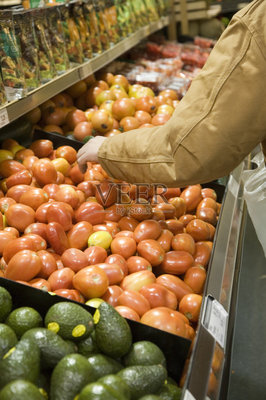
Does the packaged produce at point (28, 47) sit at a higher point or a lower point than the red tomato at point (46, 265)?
higher

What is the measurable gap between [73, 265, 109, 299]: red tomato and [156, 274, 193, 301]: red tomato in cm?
27

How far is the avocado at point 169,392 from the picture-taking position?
116 centimetres

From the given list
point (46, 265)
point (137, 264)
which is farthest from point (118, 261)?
point (46, 265)

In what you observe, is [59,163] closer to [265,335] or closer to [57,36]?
[57,36]

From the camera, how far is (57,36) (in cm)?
256

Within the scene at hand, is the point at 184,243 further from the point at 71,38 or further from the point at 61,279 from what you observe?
the point at 71,38

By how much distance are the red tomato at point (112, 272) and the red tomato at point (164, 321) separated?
246mm

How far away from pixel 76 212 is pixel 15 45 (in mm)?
831

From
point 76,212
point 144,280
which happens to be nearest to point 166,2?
point 76,212

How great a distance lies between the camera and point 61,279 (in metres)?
1.59

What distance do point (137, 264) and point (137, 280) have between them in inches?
4.7

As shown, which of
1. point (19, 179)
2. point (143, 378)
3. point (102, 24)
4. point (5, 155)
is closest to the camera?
point (143, 378)

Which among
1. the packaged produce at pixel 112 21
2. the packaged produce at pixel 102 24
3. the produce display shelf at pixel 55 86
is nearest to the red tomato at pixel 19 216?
the produce display shelf at pixel 55 86

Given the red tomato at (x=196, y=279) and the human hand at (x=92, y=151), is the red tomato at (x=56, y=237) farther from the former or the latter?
the red tomato at (x=196, y=279)
